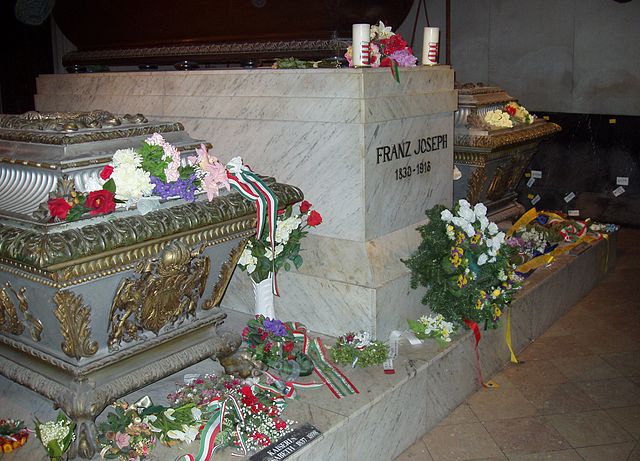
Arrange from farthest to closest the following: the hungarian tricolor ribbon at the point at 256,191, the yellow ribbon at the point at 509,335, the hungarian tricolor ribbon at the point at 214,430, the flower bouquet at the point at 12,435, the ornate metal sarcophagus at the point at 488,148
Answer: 1. the ornate metal sarcophagus at the point at 488,148
2. the yellow ribbon at the point at 509,335
3. the hungarian tricolor ribbon at the point at 256,191
4. the flower bouquet at the point at 12,435
5. the hungarian tricolor ribbon at the point at 214,430

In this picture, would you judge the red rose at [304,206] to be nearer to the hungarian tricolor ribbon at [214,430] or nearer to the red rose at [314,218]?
the red rose at [314,218]

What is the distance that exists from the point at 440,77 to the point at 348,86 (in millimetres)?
853

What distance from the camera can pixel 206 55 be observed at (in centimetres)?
554

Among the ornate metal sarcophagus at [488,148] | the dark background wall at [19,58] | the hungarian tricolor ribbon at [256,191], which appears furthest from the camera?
the dark background wall at [19,58]

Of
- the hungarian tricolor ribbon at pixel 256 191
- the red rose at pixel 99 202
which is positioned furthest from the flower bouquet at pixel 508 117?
the red rose at pixel 99 202

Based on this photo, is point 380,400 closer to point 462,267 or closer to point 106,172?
point 462,267

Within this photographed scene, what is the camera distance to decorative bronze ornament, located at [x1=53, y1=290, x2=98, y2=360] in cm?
277

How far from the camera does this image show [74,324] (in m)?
2.83

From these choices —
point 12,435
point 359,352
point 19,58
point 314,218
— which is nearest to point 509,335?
point 359,352

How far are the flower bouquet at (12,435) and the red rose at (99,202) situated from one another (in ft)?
3.43

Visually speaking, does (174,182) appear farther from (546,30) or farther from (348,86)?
(546,30)

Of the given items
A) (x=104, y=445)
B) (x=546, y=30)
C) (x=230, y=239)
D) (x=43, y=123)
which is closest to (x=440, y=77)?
(x=230, y=239)

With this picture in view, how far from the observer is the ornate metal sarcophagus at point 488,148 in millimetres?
5830

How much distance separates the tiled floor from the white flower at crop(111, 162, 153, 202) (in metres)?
1.83
